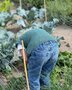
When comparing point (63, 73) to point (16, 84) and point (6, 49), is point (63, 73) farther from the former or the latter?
point (6, 49)

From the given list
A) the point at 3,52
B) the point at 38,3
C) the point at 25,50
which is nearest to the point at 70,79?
the point at 25,50

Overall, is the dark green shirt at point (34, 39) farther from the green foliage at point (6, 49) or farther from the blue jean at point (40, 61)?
the green foliage at point (6, 49)

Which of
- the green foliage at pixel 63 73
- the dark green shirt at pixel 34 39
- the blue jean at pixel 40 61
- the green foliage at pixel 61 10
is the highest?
the dark green shirt at pixel 34 39

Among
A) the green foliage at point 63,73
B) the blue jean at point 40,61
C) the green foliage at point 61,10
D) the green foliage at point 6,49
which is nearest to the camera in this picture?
the blue jean at point 40,61

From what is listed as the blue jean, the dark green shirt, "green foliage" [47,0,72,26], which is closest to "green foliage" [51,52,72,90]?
the blue jean

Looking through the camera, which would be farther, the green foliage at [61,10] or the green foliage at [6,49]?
the green foliage at [61,10]

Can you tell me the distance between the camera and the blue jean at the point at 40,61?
516cm

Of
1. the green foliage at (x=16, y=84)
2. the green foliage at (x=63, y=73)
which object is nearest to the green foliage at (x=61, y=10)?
the green foliage at (x=63, y=73)

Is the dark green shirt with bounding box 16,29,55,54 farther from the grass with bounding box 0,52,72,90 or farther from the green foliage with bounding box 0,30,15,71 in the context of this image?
the green foliage with bounding box 0,30,15,71

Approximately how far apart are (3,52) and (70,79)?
1393 millimetres

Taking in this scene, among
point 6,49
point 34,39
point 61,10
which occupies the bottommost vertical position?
point 61,10

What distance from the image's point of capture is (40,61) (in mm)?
5164

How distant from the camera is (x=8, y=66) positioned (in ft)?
20.6

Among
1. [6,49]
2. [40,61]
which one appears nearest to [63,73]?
[6,49]
